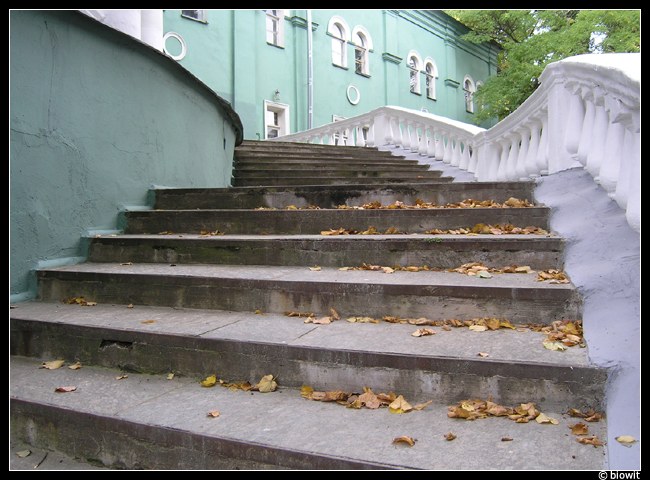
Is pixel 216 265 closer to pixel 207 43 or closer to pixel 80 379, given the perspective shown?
pixel 80 379

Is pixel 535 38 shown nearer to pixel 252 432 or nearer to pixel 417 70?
pixel 417 70

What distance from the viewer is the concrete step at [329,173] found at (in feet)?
24.5

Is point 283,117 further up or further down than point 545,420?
further up

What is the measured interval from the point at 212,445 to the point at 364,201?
3144mm

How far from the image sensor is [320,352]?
2.48 m

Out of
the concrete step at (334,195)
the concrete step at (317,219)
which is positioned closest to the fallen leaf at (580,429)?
the concrete step at (317,219)

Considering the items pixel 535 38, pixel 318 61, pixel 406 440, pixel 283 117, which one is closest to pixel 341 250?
pixel 406 440

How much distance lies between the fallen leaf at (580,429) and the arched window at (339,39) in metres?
17.6

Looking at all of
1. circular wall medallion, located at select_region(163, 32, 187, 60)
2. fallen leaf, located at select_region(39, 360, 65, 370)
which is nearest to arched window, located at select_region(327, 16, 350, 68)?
circular wall medallion, located at select_region(163, 32, 187, 60)

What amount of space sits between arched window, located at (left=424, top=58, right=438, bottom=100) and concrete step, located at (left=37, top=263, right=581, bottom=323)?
21.6 meters

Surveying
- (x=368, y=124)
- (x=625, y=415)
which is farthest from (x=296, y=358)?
(x=368, y=124)

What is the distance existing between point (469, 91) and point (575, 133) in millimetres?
24355

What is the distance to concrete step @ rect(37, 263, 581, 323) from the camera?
2.72 metres

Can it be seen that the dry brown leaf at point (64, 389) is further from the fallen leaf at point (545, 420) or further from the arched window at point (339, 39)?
the arched window at point (339, 39)
